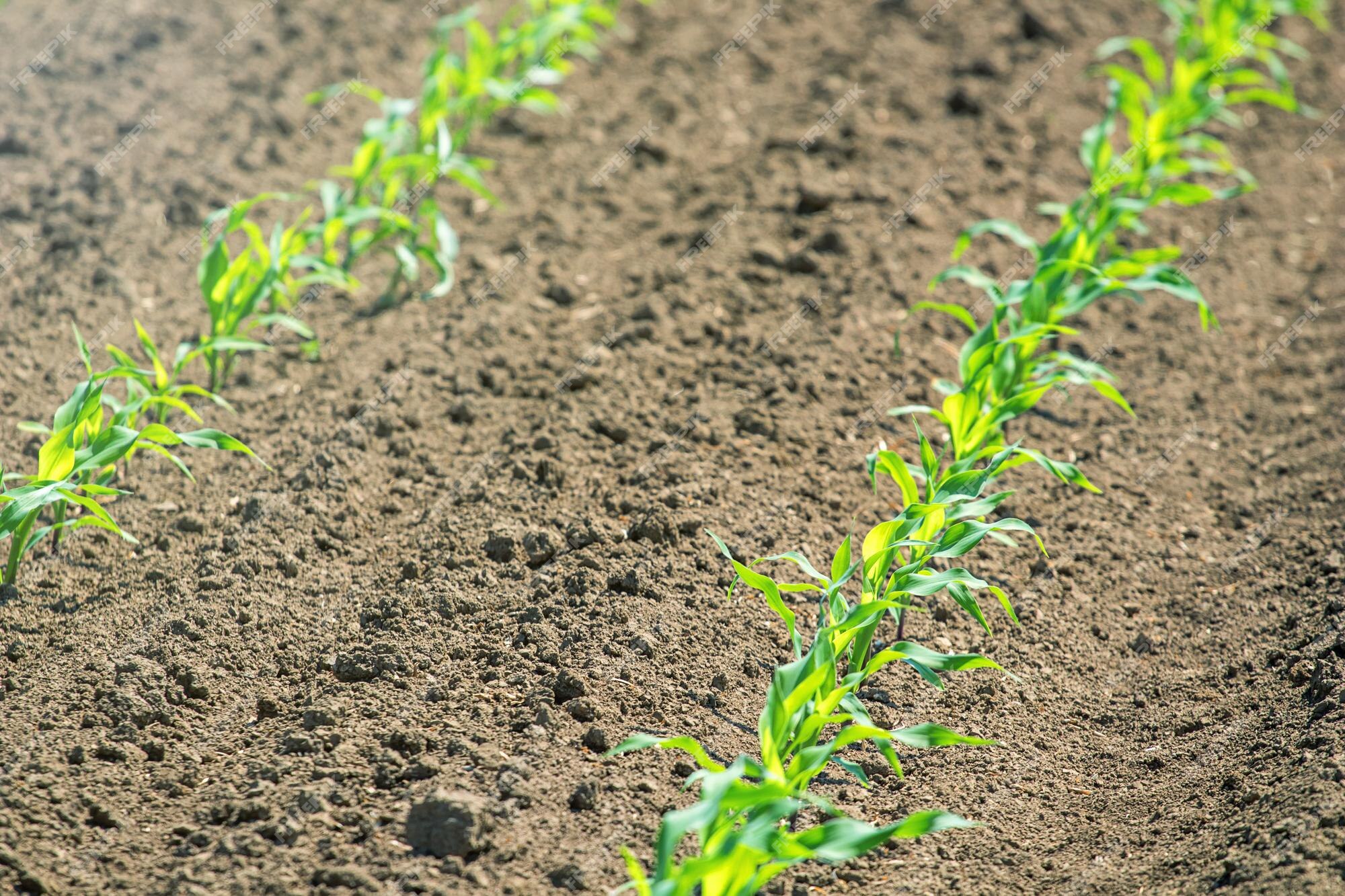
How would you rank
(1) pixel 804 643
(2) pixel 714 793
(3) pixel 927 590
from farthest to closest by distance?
1. (1) pixel 804 643
2. (3) pixel 927 590
3. (2) pixel 714 793

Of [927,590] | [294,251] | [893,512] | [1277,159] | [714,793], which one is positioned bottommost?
[1277,159]

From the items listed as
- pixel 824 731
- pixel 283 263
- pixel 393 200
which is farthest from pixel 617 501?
pixel 393 200

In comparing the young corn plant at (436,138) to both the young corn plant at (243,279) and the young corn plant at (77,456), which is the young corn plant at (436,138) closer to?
the young corn plant at (243,279)

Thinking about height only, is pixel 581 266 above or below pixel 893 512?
above

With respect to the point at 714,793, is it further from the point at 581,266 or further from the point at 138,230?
the point at 138,230

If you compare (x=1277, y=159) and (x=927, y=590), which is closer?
(x=927, y=590)

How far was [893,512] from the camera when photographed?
3164 mm

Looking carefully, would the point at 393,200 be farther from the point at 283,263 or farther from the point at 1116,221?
the point at 1116,221

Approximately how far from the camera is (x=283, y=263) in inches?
132

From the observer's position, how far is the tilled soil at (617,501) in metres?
2.26

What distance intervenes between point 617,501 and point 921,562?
933mm

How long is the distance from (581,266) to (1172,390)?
2.16m

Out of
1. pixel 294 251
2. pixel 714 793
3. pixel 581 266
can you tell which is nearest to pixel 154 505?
pixel 294 251

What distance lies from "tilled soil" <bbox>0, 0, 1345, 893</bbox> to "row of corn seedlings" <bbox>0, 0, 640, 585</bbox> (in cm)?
14
